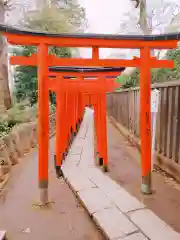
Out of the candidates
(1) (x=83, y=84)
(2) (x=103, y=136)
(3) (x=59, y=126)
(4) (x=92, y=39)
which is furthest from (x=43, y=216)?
(1) (x=83, y=84)

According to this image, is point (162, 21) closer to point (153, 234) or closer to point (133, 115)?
point (133, 115)

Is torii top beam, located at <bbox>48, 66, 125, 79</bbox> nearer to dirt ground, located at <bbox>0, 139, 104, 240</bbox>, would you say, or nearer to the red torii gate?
the red torii gate

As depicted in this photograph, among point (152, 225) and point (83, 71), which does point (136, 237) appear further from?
point (83, 71)

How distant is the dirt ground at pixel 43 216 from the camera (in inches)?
144

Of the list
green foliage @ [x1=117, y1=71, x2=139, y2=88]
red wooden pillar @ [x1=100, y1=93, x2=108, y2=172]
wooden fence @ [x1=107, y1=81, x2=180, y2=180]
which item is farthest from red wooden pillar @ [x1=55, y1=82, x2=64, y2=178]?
green foliage @ [x1=117, y1=71, x2=139, y2=88]

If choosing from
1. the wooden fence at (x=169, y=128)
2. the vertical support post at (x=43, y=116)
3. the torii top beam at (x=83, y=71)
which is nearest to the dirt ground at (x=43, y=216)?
the vertical support post at (x=43, y=116)

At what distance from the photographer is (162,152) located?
672 centimetres

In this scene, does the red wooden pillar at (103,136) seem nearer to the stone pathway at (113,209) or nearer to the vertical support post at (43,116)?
the stone pathway at (113,209)

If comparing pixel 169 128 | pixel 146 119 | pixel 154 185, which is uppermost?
pixel 146 119

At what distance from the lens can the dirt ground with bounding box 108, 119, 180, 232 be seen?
14.1 feet

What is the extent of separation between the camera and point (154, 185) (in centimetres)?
565

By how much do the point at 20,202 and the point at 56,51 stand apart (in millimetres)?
13131

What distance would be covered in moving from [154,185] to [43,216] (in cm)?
257

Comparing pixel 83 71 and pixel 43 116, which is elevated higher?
pixel 83 71
